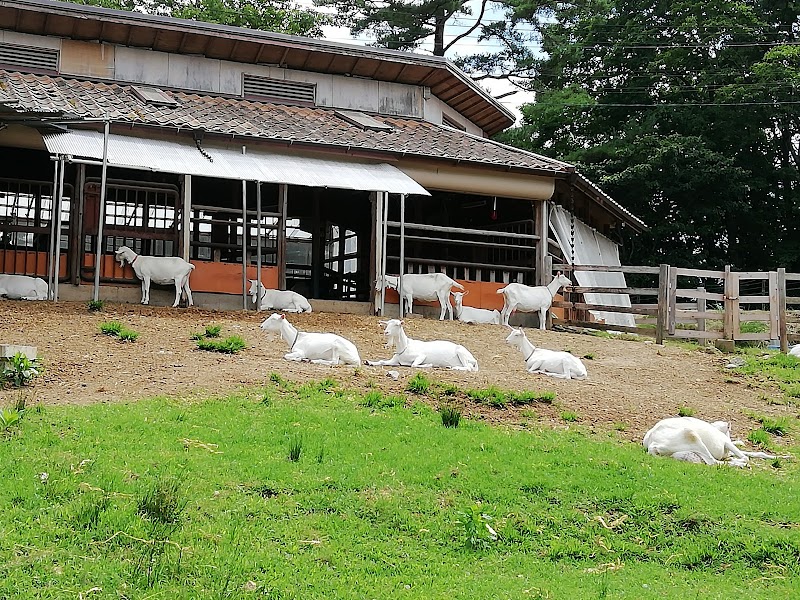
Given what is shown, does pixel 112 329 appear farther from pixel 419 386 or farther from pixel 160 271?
pixel 419 386

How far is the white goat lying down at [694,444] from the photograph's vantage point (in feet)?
31.4

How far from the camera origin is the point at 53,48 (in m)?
21.6

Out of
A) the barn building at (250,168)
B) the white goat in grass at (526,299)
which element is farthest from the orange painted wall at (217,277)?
the white goat in grass at (526,299)

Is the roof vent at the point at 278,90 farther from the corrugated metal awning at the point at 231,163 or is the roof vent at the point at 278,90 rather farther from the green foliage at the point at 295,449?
the green foliage at the point at 295,449

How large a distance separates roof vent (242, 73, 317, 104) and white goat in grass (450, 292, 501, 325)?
632cm

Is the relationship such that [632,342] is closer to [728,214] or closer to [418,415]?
[418,415]

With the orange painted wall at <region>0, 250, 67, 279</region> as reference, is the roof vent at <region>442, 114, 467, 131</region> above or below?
above

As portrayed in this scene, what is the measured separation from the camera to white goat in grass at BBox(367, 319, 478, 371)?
1361 cm

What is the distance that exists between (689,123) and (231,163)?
73.6 ft

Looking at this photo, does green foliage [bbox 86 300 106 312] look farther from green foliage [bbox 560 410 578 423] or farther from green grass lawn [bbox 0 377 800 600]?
green foliage [bbox 560 410 578 423]

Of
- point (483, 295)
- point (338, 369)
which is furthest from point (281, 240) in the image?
point (338, 369)

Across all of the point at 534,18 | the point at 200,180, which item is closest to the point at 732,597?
the point at 200,180

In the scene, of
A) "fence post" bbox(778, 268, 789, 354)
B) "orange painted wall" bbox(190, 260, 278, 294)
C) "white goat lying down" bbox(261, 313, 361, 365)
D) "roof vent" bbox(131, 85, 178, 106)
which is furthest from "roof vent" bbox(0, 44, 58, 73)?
"fence post" bbox(778, 268, 789, 354)

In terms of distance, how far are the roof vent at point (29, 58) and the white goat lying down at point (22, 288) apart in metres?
6.09
